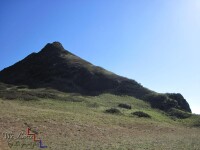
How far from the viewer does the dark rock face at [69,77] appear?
8731cm

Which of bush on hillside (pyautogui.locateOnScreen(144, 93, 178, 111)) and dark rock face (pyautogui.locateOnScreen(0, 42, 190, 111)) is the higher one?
dark rock face (pyautogui.locateOnScreen(0, 42, 190, 111))

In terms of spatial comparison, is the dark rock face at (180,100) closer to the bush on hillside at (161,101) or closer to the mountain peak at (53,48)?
the bush on hillside at (161,101)

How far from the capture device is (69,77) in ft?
308

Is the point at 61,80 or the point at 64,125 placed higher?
the point at 61,80

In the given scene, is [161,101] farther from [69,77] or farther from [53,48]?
[53,48]

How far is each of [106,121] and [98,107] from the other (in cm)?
1708

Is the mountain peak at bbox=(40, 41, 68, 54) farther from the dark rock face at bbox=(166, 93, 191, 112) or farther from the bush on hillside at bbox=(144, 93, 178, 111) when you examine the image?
the dark rock face at bbox=(166, 93, 191, 112)

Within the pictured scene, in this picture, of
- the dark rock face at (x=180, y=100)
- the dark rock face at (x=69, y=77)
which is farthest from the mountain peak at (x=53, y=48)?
the dark rock face at (x=180, y=100)

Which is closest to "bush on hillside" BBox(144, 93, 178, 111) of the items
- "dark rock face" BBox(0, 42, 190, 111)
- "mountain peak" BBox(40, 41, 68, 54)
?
"dark rock face" BBox(0, 42, 190, 111)

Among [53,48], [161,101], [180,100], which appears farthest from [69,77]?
[180,100]

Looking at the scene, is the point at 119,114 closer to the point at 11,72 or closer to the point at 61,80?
the point at 61,80

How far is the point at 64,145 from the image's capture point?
25.6 m

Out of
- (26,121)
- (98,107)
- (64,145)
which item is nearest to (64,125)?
(26,121)

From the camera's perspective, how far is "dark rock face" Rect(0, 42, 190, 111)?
87.3 metres
